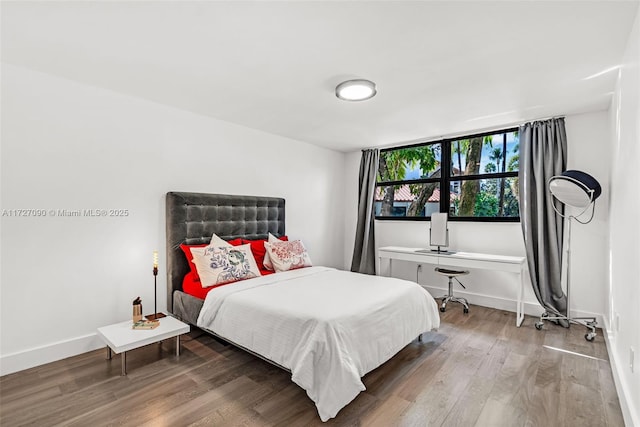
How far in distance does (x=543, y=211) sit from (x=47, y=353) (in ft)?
16.2

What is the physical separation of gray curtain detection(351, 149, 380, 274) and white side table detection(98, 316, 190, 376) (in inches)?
123

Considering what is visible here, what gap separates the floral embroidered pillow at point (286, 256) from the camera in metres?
3.62

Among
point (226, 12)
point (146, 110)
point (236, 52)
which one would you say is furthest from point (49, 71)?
point (226, 12)

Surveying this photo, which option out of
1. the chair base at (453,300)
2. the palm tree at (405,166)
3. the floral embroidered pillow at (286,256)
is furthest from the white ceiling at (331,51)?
the chair base at (453,300)

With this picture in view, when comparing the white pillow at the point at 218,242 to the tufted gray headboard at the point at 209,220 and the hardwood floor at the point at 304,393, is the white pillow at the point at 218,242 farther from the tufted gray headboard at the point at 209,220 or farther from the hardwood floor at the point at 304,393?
the hardwood floor at the point at 304,393

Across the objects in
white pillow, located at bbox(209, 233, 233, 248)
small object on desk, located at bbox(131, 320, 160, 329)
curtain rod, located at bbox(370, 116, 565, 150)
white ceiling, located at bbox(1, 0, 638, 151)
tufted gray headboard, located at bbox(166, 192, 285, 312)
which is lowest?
small object on desk, located at bbox(131, 320, 160, 329)

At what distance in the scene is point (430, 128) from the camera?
4078 millimetres

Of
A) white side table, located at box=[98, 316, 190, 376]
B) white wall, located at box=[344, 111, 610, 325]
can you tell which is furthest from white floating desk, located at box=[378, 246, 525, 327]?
white side table, located at box=[98, 316, 190, 376]

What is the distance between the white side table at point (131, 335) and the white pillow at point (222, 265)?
0.46 m

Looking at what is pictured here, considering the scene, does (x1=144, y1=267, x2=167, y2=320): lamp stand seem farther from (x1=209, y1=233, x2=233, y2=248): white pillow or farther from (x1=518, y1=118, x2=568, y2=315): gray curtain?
(x1=518, y1=118, x2=568, y2=315): gray curtain

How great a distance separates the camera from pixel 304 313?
84.8 inches

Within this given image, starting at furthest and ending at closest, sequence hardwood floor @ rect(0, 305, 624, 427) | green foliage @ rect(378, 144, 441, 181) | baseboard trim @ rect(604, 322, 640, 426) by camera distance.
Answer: green foliage @ rect(378, 144, 441, 181)
hardwood floor @ rect(0, 305, 624, 427)
baseboard trim @ rect(604, 322, 640, 426)

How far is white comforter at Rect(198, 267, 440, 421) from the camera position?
192 centimetres

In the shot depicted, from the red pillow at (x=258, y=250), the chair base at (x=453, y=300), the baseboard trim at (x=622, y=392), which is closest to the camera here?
the baseboard trim at (x=622, y=392)
